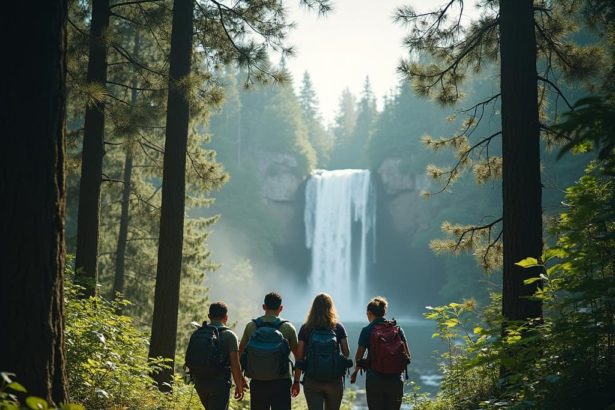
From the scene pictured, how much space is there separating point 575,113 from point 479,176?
204 inches

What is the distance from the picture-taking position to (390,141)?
51.8 metres

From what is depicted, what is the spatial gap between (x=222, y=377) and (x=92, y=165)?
17.1ft

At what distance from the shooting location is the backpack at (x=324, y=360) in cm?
488

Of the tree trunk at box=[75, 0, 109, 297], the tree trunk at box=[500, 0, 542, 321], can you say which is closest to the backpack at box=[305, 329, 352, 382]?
the tree trunk at box=[500, 0, 542, 321]

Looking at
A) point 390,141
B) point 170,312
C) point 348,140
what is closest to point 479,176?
point 170,312

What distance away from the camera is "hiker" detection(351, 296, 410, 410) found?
16.8 feet

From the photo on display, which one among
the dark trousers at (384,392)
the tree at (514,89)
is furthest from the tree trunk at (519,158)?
the dark trousers at (384,392)

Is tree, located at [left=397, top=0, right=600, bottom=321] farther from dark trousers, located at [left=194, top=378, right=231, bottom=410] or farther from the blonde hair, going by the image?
dark trousers, located at [left=194, top=378, right=231, bottom=410]

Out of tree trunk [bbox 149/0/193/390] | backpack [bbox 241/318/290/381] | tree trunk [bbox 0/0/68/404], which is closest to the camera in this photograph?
tree trunk [bbox 0/0/68/404]

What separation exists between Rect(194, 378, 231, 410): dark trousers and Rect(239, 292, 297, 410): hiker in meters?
0.27

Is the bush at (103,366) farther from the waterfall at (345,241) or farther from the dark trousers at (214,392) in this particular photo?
the waterfall at (345,241)

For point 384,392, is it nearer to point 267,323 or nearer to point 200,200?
point 267,323

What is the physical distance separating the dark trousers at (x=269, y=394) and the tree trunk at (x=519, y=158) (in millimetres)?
2508

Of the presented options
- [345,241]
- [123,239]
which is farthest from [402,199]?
[123,239]
